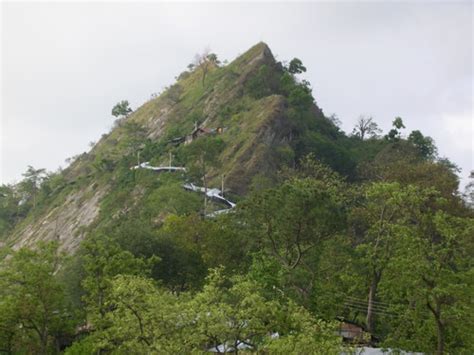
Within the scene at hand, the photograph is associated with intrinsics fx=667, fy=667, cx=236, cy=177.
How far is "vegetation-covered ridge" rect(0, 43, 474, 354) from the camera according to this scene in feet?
72.7

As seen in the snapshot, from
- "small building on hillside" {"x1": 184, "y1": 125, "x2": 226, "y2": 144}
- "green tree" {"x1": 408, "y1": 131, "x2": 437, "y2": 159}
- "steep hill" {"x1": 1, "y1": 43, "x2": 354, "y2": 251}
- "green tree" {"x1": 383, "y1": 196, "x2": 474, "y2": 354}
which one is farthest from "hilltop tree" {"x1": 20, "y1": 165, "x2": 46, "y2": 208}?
"green tree" {"x1": 383, "y1": 196, "x2": 474, "y2": 354}

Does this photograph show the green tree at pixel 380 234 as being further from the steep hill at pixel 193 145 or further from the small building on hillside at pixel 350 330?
the steep hill at pixel 193 145

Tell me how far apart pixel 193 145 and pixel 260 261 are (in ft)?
91.1

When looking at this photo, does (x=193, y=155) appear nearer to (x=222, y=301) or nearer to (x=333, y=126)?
(x=333, y=126)

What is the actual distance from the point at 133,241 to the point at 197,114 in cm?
5309

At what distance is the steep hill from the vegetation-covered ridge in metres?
0.33

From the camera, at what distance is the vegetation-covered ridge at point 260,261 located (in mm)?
22156

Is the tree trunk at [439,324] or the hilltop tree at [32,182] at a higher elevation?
the hilltop tree at [32,182]

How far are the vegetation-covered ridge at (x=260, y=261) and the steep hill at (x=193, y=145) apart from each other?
33cm

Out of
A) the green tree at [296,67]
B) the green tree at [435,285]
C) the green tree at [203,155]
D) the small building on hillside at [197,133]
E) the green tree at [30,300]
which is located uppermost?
the green tree at [296,67]

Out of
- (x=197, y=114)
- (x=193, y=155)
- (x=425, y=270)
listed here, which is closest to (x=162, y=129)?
(x=197, y=114)

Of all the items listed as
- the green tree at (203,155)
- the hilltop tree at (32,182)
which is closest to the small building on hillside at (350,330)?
the green tree at (203,155)

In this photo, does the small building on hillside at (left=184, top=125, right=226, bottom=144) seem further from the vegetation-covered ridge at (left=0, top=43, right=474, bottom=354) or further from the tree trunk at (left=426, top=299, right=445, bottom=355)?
the tree trunk at (left=426, top=299, right=445, bottom=355)

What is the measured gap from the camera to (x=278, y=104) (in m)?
79.0
